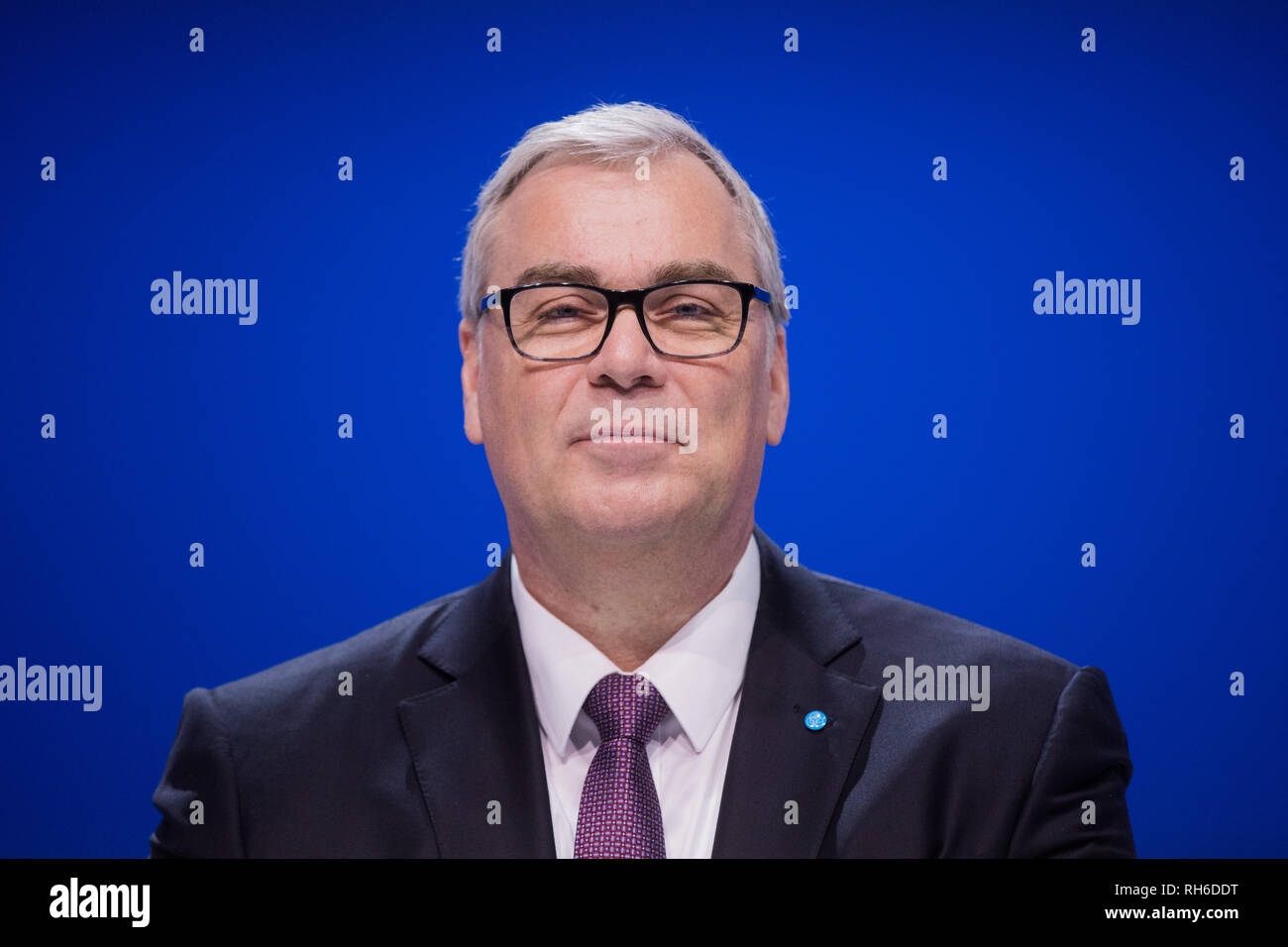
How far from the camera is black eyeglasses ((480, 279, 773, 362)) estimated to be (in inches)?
81.4

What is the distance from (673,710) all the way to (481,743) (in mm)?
368

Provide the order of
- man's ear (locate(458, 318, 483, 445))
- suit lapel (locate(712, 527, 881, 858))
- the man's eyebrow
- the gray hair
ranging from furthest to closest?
man's ear (locate(458, 318, 483, 445)) → the gray hair → the man's eyebrow → suit lapel (locate(712, 527, 881, 858))

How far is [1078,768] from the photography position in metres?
2.05

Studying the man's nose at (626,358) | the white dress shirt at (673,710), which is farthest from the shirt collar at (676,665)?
the man's nose at (626,358)

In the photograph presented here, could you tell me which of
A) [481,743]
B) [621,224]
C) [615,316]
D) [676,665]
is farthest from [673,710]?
[621,224]

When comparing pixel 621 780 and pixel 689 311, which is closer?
pixel 621 780

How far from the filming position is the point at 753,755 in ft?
6.63

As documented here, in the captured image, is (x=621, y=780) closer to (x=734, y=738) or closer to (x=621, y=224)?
(x=734, y=738)

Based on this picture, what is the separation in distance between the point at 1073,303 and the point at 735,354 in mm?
956

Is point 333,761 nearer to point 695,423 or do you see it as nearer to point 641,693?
point 641,693

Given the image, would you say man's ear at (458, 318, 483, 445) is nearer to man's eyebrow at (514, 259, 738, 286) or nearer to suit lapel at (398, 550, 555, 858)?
man's eyebrow at (514, 259, 738, 286)

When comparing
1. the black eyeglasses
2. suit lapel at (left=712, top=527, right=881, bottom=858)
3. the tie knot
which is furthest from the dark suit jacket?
the black eyeglasses
